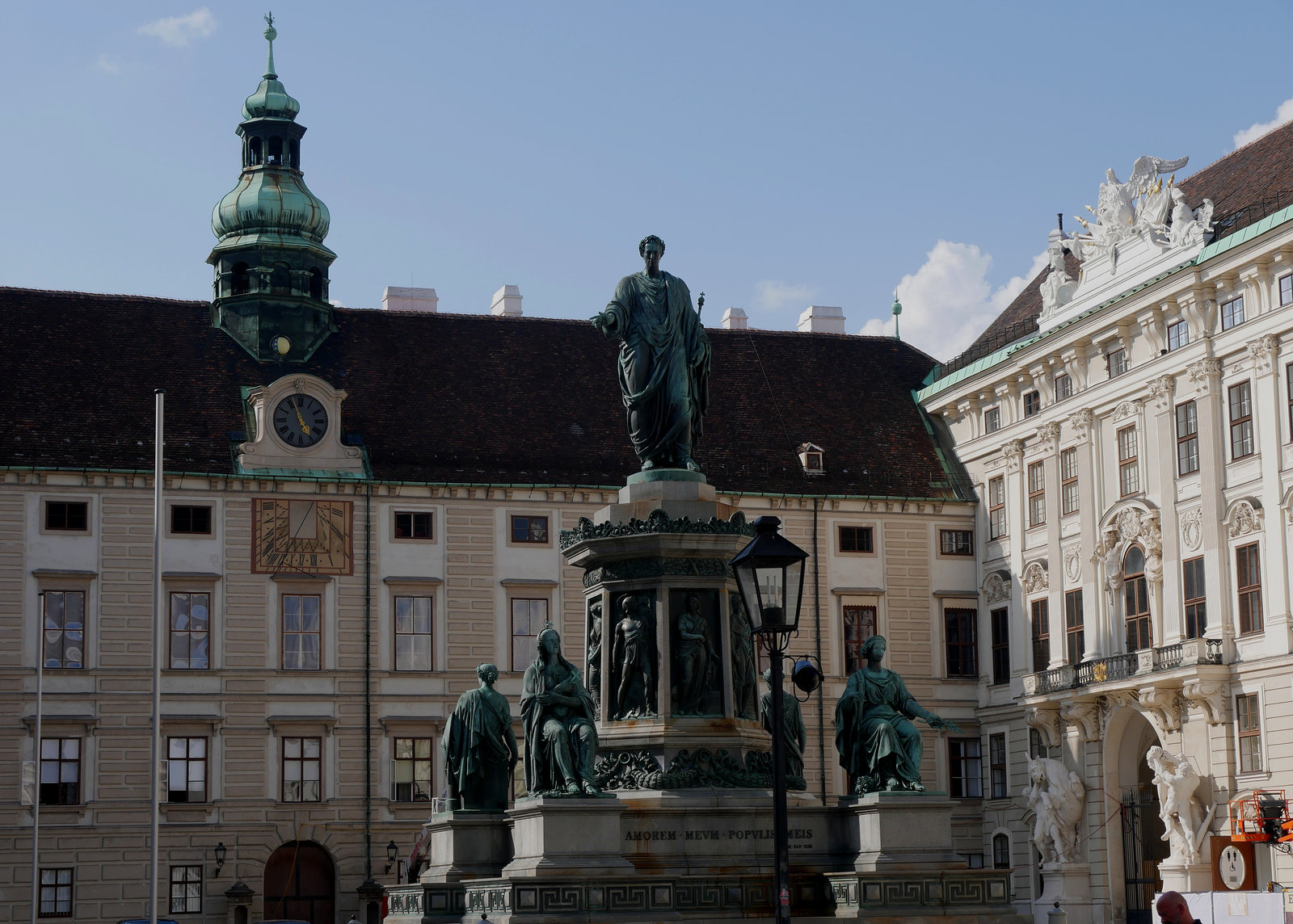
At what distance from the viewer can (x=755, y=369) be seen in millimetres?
57062

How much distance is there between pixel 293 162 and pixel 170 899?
19.6m

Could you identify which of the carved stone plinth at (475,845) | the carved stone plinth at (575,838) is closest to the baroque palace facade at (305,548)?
the carved stone plinth at (475,845)

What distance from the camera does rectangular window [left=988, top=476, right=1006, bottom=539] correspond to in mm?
53000

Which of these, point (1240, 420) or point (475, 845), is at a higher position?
point (1240, 420)

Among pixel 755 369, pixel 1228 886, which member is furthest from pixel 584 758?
pixel 755 369

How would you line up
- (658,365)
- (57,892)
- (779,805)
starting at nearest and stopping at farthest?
(779,805) < (658,365) < (57,892)

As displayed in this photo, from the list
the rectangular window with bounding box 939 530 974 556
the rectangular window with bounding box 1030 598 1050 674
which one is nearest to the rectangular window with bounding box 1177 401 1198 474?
the rectangular window with bounding box 1030 598 1050 674

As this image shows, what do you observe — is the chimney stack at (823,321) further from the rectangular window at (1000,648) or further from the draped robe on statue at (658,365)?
the draped robe on statue at (658,365)

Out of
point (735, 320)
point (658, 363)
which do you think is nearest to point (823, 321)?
point (735, 320)

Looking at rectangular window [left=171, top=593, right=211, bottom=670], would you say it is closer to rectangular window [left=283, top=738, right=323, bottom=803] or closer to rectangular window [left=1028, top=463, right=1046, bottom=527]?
rectangular window [left=283, top=738, right=323, bottom=803]

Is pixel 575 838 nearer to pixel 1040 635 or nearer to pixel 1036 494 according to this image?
pixel 1040 635

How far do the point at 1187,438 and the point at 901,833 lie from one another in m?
28.5

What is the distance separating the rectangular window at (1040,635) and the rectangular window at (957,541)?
13.1ft

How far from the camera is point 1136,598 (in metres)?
46.2
